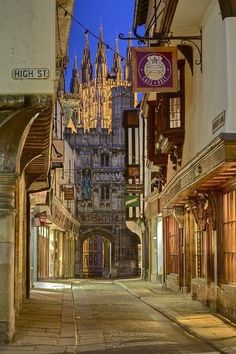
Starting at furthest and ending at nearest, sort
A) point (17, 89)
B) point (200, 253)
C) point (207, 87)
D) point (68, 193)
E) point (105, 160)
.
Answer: point (105, 160) < point (68, 193) < point (200, 253) < point (207, 87) < point (17, 89)

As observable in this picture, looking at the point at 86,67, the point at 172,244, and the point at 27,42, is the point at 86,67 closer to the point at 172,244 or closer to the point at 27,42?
the point at 172,244

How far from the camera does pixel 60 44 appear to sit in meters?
21.6

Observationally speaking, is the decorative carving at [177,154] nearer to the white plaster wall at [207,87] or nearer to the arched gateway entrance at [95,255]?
the white plaster wall at [207,87]

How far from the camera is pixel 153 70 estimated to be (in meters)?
17.0

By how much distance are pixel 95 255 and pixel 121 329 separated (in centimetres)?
8131

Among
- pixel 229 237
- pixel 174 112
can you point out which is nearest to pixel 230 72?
pixel 229 237

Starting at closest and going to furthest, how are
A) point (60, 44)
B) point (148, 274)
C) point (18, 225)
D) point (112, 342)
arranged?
point (112, 342)
point (18, 225)
point (60, 44)
point (148, 274)

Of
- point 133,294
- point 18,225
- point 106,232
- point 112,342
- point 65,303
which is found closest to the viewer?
point 112,342

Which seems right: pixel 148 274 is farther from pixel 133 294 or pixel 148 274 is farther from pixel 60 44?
pixel 60 44

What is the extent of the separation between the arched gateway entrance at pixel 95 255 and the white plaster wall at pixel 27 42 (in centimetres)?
6290

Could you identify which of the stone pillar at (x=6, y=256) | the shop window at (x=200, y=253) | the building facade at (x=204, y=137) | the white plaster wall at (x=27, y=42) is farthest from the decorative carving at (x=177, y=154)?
the white plaster wall at (x=27, y=42)

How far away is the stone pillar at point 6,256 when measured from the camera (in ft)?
44.0

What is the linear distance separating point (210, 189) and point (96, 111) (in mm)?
130290

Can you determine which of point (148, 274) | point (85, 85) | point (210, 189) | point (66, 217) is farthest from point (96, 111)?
point (210, 189)
